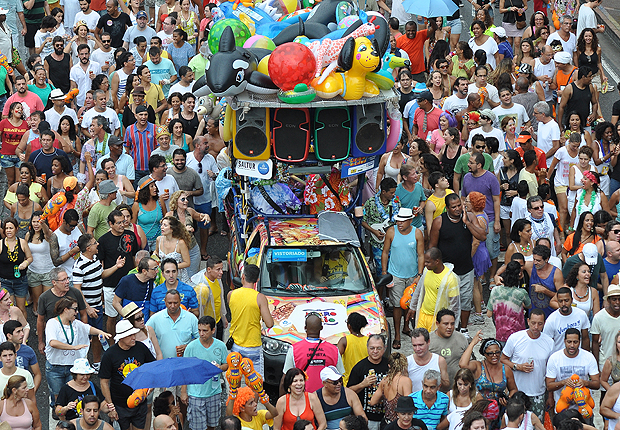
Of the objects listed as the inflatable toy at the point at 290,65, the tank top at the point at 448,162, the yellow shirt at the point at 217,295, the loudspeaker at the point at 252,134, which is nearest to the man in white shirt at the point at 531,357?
the yellow shirt at the point at 217,295

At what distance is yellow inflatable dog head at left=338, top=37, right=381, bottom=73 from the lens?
46.2 feet

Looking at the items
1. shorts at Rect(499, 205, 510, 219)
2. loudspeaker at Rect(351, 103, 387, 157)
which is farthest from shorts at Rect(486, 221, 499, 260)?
loudspeaker at Rect(351, 103, 387, 157)

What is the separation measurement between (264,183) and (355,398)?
4663mm

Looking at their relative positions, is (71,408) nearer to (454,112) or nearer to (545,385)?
(545,385)

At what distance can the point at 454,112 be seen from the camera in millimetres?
18266

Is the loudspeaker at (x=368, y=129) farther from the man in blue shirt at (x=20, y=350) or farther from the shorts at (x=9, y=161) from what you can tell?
the shorts at (x=9, y=161)

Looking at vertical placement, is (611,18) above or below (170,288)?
above

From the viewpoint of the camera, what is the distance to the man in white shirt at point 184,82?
1908 cm

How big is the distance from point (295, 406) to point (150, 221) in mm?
5265

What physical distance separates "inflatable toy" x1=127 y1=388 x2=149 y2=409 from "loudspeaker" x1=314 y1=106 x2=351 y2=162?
4.35 meters

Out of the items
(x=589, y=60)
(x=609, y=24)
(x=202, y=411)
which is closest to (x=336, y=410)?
(x=202, y=411)

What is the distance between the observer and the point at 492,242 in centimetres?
1566

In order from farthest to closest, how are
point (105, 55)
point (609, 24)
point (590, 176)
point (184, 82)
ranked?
1. point (609, 24)
2. point (105, 55)
3. point (184, 82)
4. point (590, 176)

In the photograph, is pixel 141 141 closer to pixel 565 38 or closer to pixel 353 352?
pixel 353 352
